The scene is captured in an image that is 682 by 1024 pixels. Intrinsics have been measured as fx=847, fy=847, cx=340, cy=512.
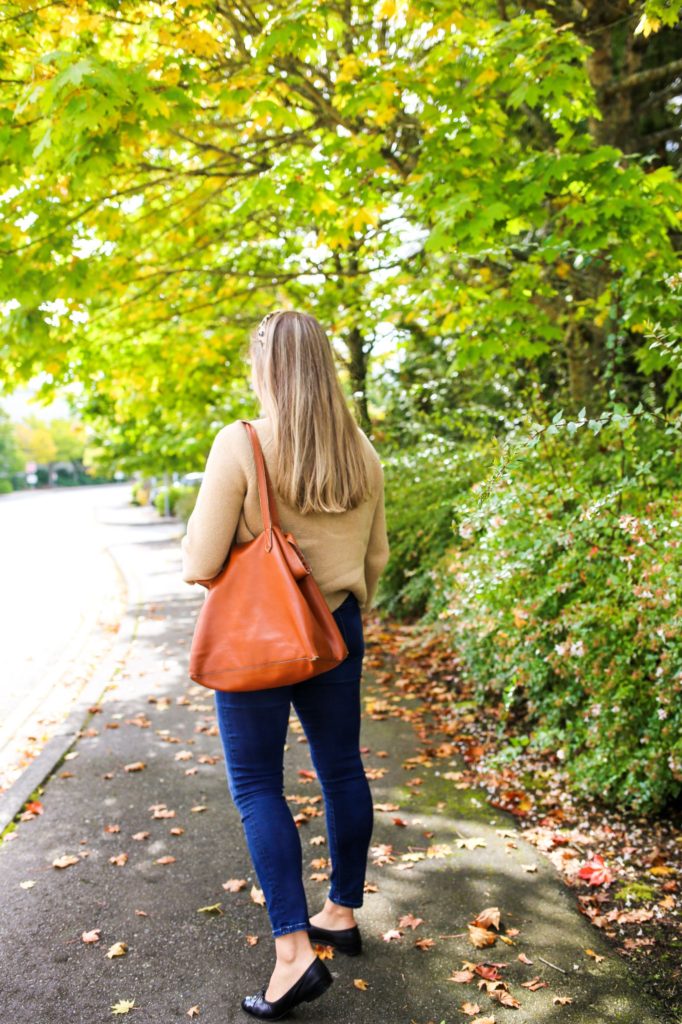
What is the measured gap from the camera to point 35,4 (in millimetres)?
4227

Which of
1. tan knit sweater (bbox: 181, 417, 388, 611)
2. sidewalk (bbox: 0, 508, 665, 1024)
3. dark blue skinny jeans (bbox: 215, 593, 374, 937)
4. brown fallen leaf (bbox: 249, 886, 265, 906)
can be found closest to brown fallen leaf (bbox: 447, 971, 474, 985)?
sidewalk (bbox: 0, 508, 665, 1024)

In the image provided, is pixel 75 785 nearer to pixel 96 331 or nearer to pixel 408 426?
pixel 96 331

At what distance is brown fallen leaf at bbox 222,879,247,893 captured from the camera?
3.24 meters

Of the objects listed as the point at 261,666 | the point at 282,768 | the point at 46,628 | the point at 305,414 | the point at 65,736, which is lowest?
the point at 46,628

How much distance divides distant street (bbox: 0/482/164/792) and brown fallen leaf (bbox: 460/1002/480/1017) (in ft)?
9.82

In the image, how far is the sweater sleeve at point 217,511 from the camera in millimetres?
2299

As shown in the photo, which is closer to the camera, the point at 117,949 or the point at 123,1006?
the point at 123,1006

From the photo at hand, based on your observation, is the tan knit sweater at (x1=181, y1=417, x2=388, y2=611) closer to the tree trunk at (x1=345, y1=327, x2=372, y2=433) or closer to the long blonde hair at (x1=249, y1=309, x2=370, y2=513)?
the long blonde hair at (x1=249, y1=309, x2=370, y2=513)

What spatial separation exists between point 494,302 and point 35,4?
10.5ft

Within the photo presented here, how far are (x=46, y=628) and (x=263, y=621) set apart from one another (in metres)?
7.76

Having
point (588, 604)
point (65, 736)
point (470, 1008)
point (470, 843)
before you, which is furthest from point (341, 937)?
point (65, 736)

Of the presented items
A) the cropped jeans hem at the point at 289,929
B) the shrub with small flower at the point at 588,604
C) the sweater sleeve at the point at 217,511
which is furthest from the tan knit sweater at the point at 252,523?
the cropped jeans hem at the point at 289,929

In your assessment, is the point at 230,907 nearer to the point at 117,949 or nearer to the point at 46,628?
the point at 117,949

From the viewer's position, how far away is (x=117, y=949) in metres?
2.80
